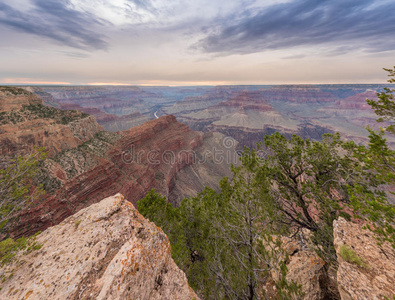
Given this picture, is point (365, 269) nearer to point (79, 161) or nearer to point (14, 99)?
point (79, 161)

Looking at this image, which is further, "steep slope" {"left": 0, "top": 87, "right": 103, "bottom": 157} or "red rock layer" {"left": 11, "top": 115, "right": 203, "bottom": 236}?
"steep slope" {"left": 0, "top": 87, "right": 103, "bottom": 157}

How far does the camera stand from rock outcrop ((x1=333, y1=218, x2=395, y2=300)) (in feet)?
18.0

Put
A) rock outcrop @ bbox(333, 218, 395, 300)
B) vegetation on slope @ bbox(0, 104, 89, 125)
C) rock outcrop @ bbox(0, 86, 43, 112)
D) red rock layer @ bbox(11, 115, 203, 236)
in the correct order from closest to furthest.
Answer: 1. rock outcrop @ bbox(333, 218, 395, 300)
2. red rock layer @ bbox(11, 115, 203, 236)
3. vegetation on slope @ bbox(0, 104, 89, 125)
4. rock outcrop @ bbox(0, 86, 43, 112)

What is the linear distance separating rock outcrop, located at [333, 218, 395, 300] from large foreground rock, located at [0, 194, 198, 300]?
6309 mm

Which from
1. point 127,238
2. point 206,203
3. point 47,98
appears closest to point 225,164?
point 206,203

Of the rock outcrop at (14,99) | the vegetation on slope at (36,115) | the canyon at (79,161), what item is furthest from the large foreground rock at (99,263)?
the rock outcrop at (14,99)

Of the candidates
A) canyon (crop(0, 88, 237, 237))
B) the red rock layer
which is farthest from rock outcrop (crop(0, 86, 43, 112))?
the red rock layer

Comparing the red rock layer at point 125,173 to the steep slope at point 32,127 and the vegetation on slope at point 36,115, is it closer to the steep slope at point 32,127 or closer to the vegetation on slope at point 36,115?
the steep slope at point 32,127

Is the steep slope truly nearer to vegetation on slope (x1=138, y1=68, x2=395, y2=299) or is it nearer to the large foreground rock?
the large foreground rock

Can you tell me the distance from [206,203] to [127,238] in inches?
373

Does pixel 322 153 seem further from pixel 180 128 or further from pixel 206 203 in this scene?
pixel 180 128

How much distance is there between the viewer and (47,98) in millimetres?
187250

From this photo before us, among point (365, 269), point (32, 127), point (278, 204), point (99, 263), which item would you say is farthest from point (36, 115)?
point (365, 269)

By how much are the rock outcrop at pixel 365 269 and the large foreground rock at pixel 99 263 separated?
6.31m
